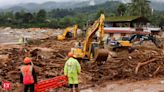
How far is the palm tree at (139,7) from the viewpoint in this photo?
93500mm

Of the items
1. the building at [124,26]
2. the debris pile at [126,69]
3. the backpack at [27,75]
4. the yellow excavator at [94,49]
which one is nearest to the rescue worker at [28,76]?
the backpack at [27,75]

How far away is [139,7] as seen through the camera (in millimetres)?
94625

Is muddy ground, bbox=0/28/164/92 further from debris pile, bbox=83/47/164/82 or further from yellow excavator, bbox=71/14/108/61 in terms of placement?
yellow excavator, bbox=71/14/108/61

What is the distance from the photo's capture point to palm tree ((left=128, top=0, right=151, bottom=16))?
3681 inches

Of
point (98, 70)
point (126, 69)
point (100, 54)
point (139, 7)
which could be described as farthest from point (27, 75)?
point (139, 7)

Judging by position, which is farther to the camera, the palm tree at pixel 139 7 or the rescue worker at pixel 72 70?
the palm tree at pixel 139 7

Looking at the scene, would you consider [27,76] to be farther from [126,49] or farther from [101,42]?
[126,49]

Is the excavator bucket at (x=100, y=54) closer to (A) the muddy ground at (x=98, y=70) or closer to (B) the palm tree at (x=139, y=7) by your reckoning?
(A) the muddy ground at (x=98, y=70)

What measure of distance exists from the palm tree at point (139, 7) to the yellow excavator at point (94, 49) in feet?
233

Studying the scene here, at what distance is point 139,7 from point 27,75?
84.0 m

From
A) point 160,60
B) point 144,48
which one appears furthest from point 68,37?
point 160,60

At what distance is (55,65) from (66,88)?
6312mm

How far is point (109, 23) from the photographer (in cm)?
7075

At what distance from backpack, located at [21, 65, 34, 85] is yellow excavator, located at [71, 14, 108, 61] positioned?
30.7 feet
